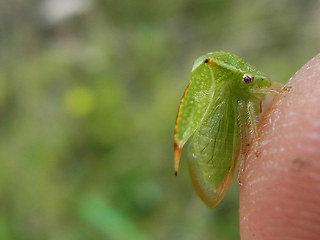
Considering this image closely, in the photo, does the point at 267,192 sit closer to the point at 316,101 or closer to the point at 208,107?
the point at 316,101

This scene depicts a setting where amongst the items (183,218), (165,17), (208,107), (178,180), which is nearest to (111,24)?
(165,17)

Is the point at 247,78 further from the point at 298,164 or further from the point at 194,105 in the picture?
the point at 298,164

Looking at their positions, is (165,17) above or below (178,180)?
above

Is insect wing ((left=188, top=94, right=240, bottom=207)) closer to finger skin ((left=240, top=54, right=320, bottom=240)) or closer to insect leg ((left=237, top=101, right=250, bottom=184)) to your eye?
insect leg ((left=237, top=101, right=250, bottom=184))

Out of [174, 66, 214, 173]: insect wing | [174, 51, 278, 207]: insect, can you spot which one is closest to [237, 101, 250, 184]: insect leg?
[174, 51, 278, 207]: insect

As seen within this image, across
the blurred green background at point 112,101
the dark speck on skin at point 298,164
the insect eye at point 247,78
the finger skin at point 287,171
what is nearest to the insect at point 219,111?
the insect eye at point 247,78

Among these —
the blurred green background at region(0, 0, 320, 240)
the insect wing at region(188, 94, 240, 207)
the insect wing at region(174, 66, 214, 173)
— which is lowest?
the blurred green background at region(0, 0, 320, 240)

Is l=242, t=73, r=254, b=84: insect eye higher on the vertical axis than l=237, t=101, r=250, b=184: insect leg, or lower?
higher
